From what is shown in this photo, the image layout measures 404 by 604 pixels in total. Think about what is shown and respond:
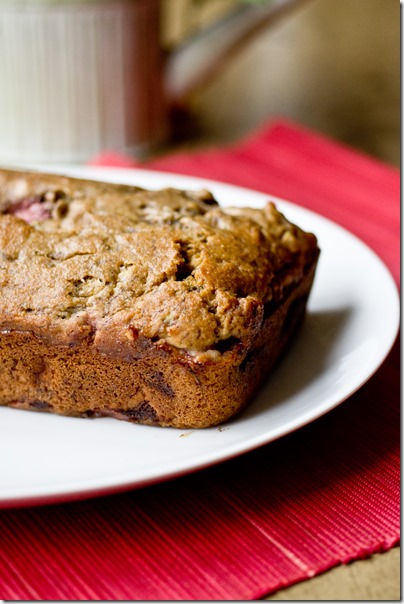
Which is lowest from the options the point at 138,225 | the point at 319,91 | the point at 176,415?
the point at 319,91

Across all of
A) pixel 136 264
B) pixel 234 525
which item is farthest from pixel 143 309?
pixel 234 525

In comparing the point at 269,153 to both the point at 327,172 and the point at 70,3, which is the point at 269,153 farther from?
the point at 70,3

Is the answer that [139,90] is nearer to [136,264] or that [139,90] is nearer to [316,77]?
[316,77]

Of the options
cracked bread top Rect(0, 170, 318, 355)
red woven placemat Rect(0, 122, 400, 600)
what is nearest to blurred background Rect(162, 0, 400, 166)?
cracked bread top Rect(0, 170, 318, 355)

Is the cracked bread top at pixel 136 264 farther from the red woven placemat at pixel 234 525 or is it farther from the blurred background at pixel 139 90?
the blurred background at pixel 139 90

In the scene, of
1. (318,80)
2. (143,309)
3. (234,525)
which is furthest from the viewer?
(318,80)

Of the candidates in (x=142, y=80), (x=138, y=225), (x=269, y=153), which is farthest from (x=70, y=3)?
(x=138, y=225)
